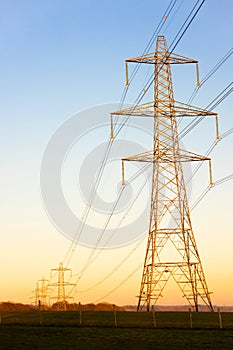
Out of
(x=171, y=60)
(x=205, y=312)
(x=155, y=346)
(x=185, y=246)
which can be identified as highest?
(x=171, y=60)

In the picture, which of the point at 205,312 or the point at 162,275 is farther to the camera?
the point at 205,312

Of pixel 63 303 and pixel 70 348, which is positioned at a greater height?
pixel 63 303

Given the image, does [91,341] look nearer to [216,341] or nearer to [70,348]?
[70,348]

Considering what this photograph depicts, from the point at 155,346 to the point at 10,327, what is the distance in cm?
1676

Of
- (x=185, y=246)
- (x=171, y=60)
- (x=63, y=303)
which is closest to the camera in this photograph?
(x=185, y=246)

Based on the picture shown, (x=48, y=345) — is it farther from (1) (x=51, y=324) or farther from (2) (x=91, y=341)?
(1) (x=51, y=324)

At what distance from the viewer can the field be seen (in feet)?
114

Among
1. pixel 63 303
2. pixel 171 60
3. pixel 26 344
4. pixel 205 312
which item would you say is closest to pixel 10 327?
pixel 26 344

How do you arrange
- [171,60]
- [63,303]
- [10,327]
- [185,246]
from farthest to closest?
[63,303] → [171,60] → [185,246] → [10,327]

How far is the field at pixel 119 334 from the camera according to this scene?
34875mm

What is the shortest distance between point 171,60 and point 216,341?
3028 cm

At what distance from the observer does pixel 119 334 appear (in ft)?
130

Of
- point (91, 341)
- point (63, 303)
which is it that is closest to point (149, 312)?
point (91, 341)

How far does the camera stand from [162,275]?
5256cm
